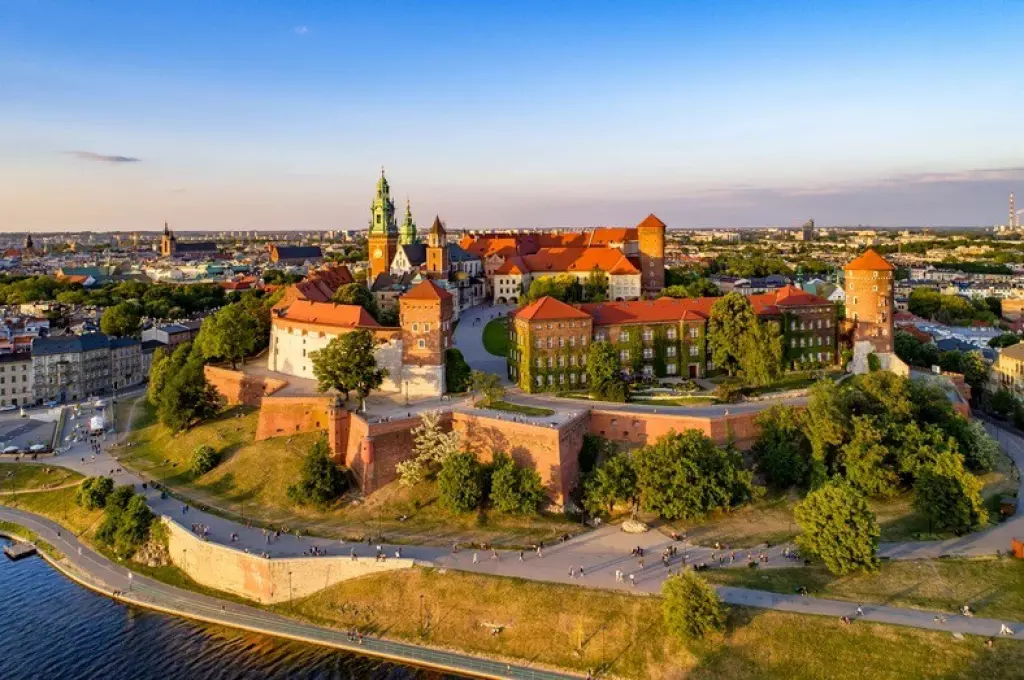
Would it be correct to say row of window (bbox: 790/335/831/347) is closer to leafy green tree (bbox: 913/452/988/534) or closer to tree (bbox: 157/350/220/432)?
leafy green tree (bbox: 913/452/988/534)

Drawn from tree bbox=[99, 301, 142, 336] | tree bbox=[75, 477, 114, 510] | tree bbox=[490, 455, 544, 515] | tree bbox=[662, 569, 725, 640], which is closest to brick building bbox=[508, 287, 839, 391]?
tree bbox=[490, 455, 544, 515]

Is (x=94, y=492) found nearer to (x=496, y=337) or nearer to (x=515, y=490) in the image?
(x=515, y=490)

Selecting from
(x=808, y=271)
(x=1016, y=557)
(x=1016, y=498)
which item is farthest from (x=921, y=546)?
(x=808, y=271)

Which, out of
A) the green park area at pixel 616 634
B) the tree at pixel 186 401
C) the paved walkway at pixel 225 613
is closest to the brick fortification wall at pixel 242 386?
the tree at pixel 186 401

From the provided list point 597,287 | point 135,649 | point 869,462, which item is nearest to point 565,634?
point 135,649

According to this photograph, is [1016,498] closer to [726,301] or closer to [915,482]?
[915,482]

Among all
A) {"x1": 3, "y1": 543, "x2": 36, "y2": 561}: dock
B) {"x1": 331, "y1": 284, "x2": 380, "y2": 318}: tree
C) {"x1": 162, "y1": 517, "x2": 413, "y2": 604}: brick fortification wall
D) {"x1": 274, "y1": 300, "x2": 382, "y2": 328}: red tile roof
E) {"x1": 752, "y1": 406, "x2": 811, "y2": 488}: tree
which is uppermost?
{"x1": 331, "y1": 284, "x2": 380, "y2": 318}: tree
